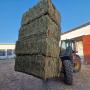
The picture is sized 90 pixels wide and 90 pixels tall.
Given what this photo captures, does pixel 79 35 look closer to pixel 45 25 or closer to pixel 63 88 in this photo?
pixel 63 88

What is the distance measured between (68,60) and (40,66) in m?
6.90

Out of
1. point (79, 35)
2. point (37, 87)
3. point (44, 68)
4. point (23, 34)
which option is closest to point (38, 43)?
point (44, 68)

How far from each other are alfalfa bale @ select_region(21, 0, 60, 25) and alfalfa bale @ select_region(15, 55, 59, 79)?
3.44 feet

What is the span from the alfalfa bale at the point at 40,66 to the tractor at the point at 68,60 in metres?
4.37

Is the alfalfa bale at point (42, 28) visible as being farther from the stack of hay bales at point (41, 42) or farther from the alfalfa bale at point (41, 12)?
the alfalfa bale at point (41, 12)

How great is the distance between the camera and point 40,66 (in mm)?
5453

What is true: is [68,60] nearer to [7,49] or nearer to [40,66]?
[40,66]

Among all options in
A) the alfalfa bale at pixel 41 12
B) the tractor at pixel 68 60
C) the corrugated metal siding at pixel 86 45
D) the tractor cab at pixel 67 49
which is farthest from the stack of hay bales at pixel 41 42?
the corrugated metal siding at pixel 86 45

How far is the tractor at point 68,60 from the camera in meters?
11.7

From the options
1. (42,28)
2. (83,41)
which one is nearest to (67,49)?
(42,28)

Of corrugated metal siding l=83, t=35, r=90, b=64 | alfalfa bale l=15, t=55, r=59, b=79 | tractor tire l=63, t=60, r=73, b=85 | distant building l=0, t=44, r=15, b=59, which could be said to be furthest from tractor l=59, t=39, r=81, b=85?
distant building l=0, t=44, r=15, b=59

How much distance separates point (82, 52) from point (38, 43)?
2208 cm

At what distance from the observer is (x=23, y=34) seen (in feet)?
22.2

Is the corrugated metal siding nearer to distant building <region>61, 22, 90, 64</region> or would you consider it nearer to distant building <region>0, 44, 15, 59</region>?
distant building <region>61, 22, 90, 64</region>
